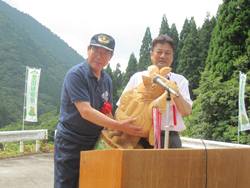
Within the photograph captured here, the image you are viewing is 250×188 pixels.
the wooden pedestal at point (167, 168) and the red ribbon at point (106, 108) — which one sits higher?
the red ribbon at point (106, 108)

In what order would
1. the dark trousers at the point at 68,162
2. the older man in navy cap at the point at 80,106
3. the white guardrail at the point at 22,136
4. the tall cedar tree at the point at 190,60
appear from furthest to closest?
the tall cedar tree at the point at 190,60
the white guardrail at the point at 22,136
the dark trousers at the point at 68,162
the older man in navy cap at the point at 80,106

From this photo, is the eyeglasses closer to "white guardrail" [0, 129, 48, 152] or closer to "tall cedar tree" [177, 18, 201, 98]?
"white guardrail" [0, 129, 48, 152]

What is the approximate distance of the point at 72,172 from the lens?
330 cm

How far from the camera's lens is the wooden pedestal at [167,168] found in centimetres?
217

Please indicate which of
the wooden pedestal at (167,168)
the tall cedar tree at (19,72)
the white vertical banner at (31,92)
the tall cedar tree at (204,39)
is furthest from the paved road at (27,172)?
the tall cedar tree at (19,72)

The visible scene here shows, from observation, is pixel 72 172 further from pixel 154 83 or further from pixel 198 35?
pixel 198 35

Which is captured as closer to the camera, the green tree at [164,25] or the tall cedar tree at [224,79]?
the tall cedar tree at [224,79]

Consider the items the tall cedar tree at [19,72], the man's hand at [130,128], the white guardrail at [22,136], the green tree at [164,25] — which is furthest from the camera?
the tall cedar tree at [19,72]

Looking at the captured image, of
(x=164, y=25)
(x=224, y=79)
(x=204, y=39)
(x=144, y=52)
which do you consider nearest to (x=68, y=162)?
(x=224, y=79)

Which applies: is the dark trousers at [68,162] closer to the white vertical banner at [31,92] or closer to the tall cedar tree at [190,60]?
the white vertical banner at [31,92]

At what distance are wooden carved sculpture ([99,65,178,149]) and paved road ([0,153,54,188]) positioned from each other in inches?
204

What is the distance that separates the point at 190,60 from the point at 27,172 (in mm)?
18748

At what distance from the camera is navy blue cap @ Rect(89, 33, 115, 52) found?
3158mm

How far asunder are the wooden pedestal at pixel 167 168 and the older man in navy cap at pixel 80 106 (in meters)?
0.55
